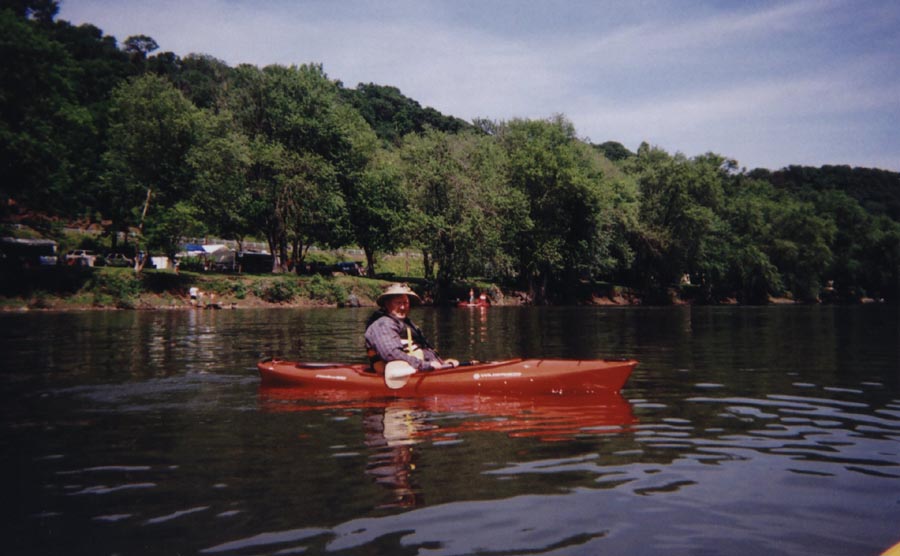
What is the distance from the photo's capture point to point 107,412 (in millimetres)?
9617

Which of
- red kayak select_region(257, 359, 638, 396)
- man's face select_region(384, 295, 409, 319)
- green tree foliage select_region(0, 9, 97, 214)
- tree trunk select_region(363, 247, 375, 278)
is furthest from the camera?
tree trunk select_region(363, 247, 375, 278)

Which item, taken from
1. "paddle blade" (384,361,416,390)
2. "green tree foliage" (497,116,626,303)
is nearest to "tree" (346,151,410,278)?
"green tree foliage" (497,116,626,303)

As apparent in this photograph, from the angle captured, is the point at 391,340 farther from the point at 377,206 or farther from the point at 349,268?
the point at 349,268

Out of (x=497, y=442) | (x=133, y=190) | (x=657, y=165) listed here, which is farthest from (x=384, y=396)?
(x=657, y=165)

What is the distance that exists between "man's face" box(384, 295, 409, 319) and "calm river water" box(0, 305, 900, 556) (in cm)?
150

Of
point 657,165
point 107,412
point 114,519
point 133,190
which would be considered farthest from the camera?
point 657,165

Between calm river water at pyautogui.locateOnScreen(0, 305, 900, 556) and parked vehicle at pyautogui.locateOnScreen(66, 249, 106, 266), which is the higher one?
parked vehicle at pyautogui.locateOnScreen(66, 249, 106, 266)

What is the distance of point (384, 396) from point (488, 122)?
242 feet

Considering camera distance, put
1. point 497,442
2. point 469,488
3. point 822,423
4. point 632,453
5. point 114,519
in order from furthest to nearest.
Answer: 1. point 822,423
2. point 497,442
3. point 632,453
4. point 469,488
5. point 114,519

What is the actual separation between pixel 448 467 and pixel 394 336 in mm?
4385

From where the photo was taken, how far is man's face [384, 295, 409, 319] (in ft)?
35.5

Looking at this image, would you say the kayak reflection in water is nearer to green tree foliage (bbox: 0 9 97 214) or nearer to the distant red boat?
green tree foliage (bbox: 0 9 97 214)

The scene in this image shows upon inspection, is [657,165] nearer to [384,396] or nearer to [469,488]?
[384,396]

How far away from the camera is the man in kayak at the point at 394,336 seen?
1073 cm
